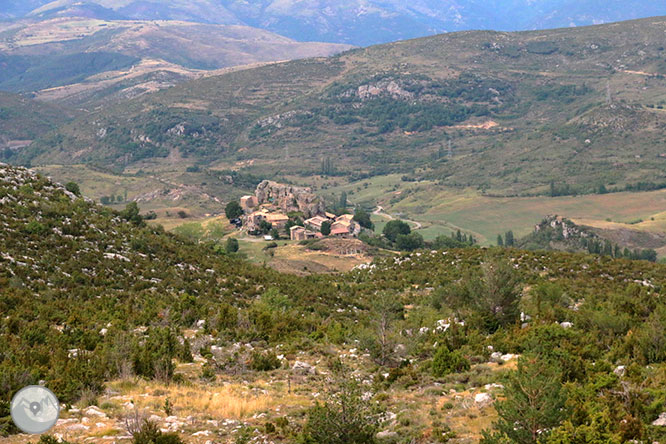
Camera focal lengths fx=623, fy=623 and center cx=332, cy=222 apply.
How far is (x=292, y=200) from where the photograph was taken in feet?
424

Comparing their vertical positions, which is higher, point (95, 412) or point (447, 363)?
point (95, 412)

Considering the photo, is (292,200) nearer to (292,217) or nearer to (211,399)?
(292,217)

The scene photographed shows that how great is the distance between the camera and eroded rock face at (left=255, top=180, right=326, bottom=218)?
125625mm

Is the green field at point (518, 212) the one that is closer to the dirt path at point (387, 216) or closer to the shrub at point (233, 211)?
the dirt path at point (387, 216)

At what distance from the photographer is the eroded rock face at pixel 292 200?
412 feet

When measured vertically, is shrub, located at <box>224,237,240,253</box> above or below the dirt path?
above

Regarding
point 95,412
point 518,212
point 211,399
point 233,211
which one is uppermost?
point 95,412

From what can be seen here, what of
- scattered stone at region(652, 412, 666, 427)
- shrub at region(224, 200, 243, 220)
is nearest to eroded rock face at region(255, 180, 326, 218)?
shrub at region(224, 200, 243, 220)

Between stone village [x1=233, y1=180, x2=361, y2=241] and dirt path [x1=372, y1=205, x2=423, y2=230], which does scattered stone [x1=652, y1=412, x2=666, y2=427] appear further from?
dirt path [x1=372, y1=205, x2=423, y2=230]

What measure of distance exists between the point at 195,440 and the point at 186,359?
7109 millimetres

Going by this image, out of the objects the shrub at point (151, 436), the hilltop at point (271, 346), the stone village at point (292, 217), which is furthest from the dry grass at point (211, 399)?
the stone village at point (292, 217)

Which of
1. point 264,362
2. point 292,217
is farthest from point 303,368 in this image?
point 292,217

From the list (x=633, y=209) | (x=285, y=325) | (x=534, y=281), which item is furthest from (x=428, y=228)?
(x=285, y=325)

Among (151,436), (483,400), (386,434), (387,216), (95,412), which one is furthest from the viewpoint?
(387,216)
